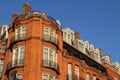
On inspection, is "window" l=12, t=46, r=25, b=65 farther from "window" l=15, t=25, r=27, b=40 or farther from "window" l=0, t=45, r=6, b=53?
"window" l=0, t=45, r=6, b=53

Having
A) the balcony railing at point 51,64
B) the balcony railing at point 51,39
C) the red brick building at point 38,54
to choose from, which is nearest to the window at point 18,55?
the red brick building at point 38,54

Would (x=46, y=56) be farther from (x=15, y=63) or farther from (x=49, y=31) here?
(x=15, y=63)

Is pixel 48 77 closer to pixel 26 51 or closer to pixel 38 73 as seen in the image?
pixel 38 73

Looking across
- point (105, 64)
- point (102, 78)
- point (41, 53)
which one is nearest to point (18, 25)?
point (41, 53)

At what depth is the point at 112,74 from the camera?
7825 centimetres

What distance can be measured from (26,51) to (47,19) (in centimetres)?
764

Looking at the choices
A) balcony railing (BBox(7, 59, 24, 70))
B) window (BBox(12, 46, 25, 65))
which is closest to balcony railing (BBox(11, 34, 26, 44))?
window (BBox(12, 46, 25, 65))

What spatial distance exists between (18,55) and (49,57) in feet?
17.0

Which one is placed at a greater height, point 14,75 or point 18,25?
point 18,25

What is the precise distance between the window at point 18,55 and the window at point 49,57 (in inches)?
147

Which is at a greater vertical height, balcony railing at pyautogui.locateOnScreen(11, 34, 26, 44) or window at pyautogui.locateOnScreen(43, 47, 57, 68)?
balcony railing at pyautogui.locateOnScreen(11, 34, 26, 44)

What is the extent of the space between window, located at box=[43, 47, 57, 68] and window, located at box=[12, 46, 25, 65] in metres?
3.72

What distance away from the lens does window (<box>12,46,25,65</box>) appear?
179ft

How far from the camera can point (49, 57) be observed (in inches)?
2175
